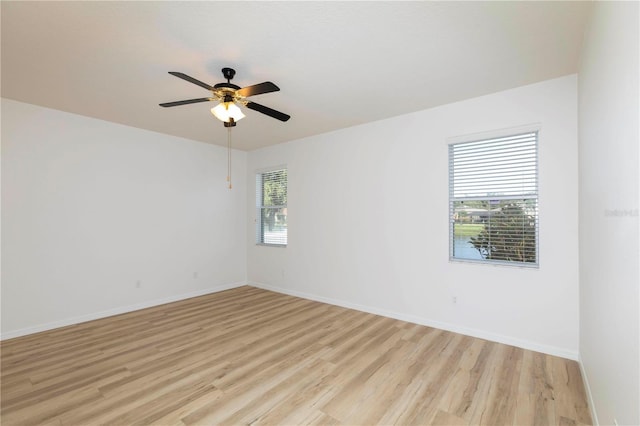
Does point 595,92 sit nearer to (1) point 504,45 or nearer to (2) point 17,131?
(1) point 504,45

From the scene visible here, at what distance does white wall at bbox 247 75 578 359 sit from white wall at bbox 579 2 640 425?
65 cm

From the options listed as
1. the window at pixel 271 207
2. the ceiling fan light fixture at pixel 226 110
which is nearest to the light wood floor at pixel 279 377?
the window at pixel 271 207

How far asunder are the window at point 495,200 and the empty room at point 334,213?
2 cm

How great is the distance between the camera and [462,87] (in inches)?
121

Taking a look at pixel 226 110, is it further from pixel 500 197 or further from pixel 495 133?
pixel 500 197

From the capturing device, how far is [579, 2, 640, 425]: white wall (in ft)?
3.71

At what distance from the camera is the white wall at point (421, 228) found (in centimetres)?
286

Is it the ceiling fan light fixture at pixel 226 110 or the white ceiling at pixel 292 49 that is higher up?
the white ceiling at pixel 292 49

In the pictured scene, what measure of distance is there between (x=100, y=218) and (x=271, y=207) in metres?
2.70

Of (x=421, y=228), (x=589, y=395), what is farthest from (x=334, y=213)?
(x=589, y=395)

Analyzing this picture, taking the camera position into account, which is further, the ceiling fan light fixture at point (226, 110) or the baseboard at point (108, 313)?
the baseboard at point (108, 313)

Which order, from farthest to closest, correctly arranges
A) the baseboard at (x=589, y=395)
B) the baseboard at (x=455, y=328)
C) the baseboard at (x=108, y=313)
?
the baseboard at (x=108, y=313)
the baseboard at (x=455, y=328)
the baseboard at (x=589, y=395)

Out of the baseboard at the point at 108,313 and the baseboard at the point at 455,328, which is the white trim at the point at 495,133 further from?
the baseboard at the point at 108,313

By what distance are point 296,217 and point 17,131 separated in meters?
3.77
